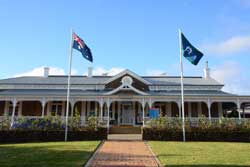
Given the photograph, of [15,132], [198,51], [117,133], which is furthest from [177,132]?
[15,132]

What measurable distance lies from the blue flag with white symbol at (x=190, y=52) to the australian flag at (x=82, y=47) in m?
7.00

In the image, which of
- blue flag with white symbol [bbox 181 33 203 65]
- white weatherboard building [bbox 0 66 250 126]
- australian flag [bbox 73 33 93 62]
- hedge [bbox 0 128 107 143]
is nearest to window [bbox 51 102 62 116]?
white weatherboard building [bbox 0 66 250 126]

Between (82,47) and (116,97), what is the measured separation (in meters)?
9.48

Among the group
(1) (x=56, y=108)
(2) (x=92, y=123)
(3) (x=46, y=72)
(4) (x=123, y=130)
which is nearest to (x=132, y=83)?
(4) (x=123, y=130)

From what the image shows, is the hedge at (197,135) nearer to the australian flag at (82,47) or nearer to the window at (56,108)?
the australian flag at (82,47)

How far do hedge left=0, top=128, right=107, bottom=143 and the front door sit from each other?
9989 mm

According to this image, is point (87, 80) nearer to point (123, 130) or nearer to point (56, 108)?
point (56, 108)

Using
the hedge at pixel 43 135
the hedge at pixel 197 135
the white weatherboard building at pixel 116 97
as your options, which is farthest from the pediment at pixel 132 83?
the hedge at pixel 43 135

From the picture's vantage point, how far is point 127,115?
29.5 metres

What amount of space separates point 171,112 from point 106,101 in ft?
25.7

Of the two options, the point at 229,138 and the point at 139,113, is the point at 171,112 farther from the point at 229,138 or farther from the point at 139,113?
the point at 229,138

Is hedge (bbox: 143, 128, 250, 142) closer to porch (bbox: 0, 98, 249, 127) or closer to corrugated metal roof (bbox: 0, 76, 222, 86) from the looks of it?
porch (bbox: 0, 98, 249, 127)

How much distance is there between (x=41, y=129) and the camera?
1936cm

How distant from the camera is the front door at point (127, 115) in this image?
29219 millimetres
